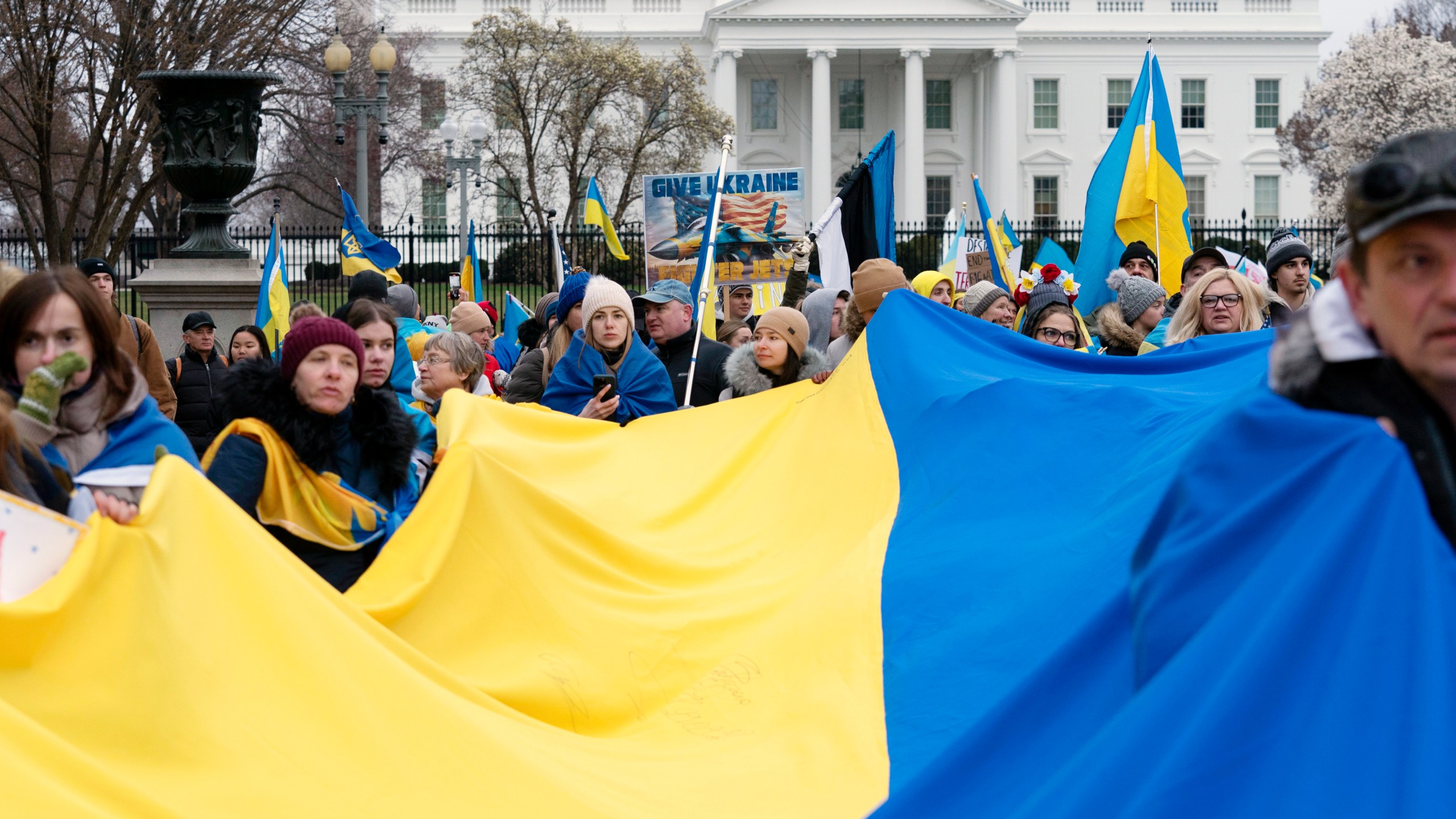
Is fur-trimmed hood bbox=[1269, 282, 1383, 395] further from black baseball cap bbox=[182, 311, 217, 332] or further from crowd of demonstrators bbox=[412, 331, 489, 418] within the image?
black baseball cap bbox=[182, 311, 217, 332]

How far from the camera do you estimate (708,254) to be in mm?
A: 9320

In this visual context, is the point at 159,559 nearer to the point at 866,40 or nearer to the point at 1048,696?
the point at 1048,696

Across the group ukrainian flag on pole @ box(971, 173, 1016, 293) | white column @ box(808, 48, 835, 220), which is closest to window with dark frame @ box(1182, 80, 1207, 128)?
white column @ box(808, 48, 835, 220)

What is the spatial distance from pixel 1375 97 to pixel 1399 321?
161 feet

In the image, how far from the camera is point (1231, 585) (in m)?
2.23

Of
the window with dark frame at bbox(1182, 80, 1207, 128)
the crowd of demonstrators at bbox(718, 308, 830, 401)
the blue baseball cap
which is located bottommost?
the crowd of demonstrators at bbox(718, 308, 830, 401)

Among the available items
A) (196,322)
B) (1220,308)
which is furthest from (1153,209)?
(196,322)

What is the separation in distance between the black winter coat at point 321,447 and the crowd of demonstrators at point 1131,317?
159 inches

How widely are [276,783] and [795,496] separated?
3.27 metres

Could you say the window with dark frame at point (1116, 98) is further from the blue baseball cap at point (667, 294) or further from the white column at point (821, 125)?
the blue baseball cap at point (667, 294)

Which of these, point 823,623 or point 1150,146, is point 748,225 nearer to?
point 1150,146

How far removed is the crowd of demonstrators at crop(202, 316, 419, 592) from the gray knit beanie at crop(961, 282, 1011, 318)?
459 cm

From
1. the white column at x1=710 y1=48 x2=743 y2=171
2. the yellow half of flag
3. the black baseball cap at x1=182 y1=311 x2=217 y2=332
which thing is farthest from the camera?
the white column at x1=710 y1=48 x2=743 y2=171

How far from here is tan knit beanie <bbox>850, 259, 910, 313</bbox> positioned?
8.05m
